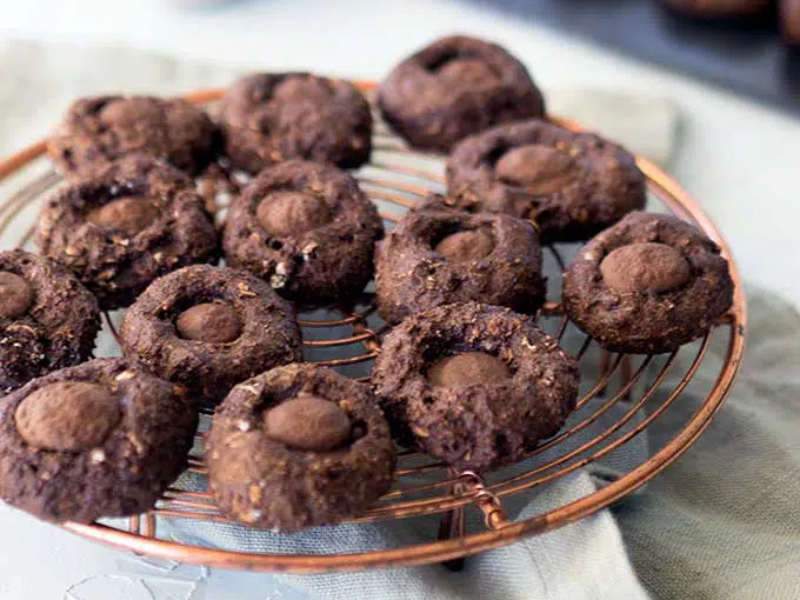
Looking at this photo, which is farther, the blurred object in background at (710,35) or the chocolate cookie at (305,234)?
the blurred object in background at (710,35)

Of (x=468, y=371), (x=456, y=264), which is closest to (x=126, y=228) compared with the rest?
(x=456, y=264)

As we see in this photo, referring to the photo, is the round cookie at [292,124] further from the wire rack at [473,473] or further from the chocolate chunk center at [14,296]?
the chocolate chunk center at [14,296]

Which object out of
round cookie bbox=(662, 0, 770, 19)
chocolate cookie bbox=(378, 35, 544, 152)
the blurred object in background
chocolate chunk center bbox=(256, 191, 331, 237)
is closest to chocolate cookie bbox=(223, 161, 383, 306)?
chocolate chunk center bbox=(256, 191, 331, 237)

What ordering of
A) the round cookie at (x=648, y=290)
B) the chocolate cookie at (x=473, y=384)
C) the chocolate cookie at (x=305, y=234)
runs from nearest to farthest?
the chocolate cookie at (x=473, y=384), the round cookie at (x=648, y=290), the chocolate cookie at (x=305, y=234)

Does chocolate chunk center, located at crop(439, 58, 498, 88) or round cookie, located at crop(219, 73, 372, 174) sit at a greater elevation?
chocolate chunk center, located at crop(439, 58, 498, 88)

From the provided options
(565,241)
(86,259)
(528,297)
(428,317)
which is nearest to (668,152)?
(565,241)

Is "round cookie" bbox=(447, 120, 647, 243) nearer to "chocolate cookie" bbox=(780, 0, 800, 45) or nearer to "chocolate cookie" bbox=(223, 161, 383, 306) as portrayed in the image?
"chocolate cookie" bbox=(223, 161, 383, 306)

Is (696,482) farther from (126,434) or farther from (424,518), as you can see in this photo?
(126,434)

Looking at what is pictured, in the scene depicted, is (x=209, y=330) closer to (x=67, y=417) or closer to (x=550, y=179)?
(x=67, y=417)

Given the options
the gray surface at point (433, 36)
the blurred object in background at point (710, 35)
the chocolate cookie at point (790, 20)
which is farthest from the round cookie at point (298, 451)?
the chocolate cookie at point (790, 20)
